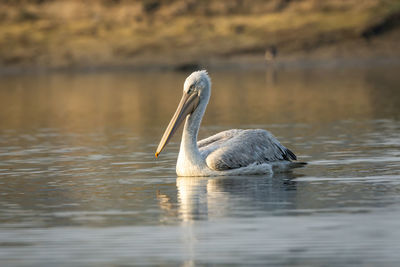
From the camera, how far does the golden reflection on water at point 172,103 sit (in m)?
21.4

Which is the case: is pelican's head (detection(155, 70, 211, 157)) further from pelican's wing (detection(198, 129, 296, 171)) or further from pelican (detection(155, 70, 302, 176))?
pelican's wing (detection(198, 129, 296, 171))

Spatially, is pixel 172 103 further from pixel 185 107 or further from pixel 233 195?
pixel 233 195

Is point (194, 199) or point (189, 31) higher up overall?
point (189, 31)

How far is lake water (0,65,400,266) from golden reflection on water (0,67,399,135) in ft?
0.93

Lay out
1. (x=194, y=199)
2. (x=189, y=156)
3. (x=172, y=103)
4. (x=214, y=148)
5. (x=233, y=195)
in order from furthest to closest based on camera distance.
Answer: (x=172, y=103) → (x=214, y=148) → (x=189, y=156) → (x=233, y=195) → (x=194, y=199)

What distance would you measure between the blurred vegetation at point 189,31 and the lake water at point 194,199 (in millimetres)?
36343

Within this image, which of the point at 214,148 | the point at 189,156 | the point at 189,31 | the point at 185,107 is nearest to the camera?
the point at 189,156

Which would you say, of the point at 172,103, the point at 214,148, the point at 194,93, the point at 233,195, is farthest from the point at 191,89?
the point at 172,103

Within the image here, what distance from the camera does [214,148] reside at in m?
11.9

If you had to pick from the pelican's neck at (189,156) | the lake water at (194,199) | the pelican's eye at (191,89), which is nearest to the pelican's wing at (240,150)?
the pelican's neck at (189,156)

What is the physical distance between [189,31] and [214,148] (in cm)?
5069

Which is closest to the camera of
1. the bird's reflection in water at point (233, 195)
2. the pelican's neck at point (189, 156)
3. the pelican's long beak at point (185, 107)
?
the bird's reflection in water at point (233, 195)

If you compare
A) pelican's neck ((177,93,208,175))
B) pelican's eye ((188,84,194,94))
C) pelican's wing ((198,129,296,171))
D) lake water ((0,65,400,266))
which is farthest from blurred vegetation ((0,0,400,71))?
pelican's neck ((177,93,208,175))

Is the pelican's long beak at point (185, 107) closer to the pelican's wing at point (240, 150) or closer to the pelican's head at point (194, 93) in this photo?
the pelican's head at point (194, 93)
